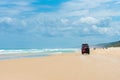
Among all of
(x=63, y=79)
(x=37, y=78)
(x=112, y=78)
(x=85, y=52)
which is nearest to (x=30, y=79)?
(x=37, y=78)

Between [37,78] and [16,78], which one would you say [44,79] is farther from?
[16,78]

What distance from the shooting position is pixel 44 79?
621 inches

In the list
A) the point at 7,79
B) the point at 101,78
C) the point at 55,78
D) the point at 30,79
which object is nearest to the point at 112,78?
the point at 101,78

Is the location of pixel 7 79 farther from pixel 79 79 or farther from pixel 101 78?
pixel 101 78

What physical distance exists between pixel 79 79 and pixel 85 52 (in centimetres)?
4131

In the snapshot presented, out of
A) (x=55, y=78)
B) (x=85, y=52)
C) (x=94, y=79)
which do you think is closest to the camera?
(x=94, y=79)

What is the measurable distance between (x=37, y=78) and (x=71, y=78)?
71.7 inches

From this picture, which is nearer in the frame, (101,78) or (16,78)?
(101,78)

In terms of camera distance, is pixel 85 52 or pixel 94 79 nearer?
pixel 94 79

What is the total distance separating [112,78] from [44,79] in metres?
3.43

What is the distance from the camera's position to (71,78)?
51.7ft

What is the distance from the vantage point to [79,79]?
600 inches

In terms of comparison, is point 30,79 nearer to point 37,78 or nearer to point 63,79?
point 37,78

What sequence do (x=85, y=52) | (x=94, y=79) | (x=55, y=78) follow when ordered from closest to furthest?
(x=94, y=79)
(x=55, y=78)
(x=85, y=52)
